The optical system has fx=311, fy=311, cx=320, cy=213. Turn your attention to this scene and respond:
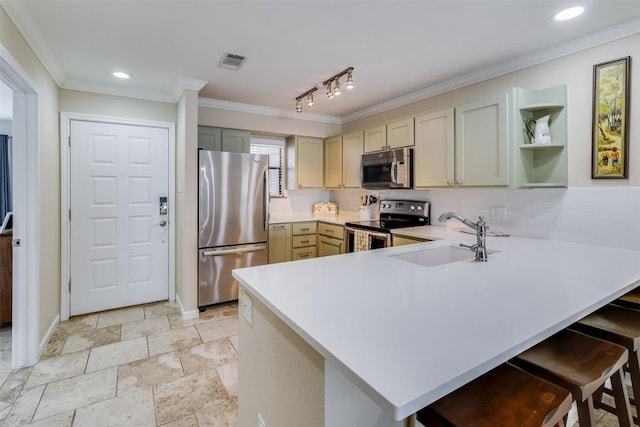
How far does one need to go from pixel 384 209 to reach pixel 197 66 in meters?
2.57

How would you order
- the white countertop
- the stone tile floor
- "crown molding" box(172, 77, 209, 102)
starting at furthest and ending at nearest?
1. "crown molding" box(172, 77, 209, 102)
2. the stone tile floor
3. the white countertop

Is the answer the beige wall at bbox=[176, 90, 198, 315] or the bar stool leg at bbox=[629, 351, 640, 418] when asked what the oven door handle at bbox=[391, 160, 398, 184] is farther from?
the bar stool leg at bbox=[629, 351, 640, 418]

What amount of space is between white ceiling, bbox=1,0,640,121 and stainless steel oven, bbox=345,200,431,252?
135 cm

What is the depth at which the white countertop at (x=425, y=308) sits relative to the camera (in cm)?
68

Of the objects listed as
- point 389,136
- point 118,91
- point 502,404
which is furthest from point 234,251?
point 502,404

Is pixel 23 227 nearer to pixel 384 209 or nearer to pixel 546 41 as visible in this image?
pixel 384 209

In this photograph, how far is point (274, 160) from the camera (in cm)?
465

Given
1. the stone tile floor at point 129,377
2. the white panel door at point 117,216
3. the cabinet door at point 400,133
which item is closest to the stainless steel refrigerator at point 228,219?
the stone tile floor at point 129,377

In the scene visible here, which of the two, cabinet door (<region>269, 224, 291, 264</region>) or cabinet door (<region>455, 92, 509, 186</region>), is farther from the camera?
cabinet door (<region>269, 224, 291, 264</region>)

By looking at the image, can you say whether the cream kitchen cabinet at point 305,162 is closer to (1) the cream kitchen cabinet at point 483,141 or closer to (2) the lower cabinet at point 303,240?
(2) the lower cabinet at point 303,240

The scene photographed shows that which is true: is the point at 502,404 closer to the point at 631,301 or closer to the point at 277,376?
the point at 277,376

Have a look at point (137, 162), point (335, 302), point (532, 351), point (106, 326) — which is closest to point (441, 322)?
point (335, 302)

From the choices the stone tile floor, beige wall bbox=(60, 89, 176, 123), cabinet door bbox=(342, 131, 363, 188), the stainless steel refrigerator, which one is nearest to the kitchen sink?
the stone tile floor

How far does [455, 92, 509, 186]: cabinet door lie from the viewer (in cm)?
252
